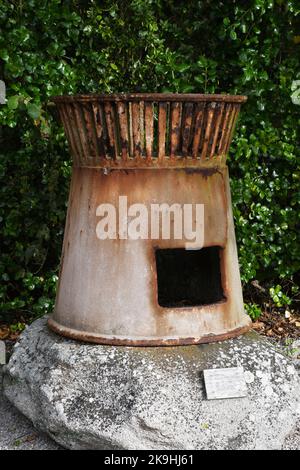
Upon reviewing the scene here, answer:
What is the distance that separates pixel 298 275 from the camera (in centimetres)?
527

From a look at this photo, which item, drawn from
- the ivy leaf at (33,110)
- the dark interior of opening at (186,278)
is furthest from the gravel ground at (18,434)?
the ivy leaf at (33,110)

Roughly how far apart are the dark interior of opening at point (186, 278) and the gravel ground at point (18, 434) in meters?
1.03

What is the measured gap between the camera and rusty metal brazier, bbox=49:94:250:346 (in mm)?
3240

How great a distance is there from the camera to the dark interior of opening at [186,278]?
3996 mm

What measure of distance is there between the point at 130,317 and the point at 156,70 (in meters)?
1.94

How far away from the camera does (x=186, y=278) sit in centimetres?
424

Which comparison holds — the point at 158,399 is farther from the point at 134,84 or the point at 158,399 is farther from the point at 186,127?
the point at 134,84

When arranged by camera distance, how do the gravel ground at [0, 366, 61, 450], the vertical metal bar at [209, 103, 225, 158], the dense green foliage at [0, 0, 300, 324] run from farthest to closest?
1. the dense green foliage at [0, 0, 300, 324]
2. the gravel ground at [0, 366, 61, 450]
3. the vertical metal bar at [209, 103, 225, 158]

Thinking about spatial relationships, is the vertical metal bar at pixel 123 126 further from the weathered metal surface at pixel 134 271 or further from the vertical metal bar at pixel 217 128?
the vertical metal bar at pixel 217 128

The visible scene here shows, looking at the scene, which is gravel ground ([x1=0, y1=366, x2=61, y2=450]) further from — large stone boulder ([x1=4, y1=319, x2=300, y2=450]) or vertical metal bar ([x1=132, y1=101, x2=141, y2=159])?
vertical metal bar ([x1=132, y1=101, x2=141, y2=159])

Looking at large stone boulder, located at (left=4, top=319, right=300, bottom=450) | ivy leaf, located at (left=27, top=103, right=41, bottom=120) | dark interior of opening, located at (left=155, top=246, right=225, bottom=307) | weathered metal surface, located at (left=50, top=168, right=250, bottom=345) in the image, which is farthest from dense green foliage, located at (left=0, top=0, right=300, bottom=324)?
large stone boulder, located at (left=4, top=319, right=300, bottom=450)

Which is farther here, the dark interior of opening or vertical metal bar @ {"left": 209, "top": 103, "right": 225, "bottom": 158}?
the dark interior of opening

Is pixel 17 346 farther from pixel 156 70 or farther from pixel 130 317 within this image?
pixel 156 70

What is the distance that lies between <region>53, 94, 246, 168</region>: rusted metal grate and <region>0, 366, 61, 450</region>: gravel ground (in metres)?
1.36
